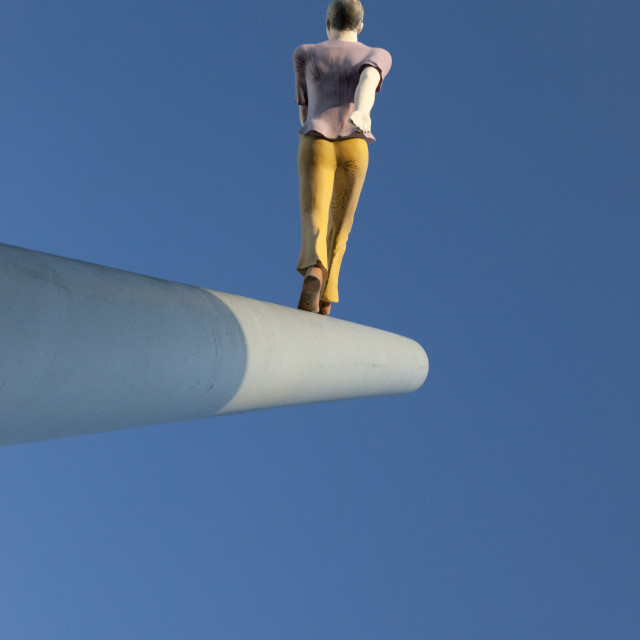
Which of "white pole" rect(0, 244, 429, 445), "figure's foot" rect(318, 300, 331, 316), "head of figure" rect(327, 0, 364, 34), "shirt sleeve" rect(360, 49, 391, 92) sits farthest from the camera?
"figure's foot" rect(318, 300, 331, 316)

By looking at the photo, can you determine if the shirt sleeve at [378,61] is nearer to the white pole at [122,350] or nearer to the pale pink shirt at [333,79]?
the pale pink shirt at [333,79]

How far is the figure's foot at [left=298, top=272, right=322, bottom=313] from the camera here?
3053 millimetres

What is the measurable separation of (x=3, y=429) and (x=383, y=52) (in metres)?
2.32

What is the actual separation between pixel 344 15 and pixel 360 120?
58 cm

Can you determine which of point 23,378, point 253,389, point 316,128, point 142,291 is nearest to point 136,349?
point 142,291

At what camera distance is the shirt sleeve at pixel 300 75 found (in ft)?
10.2

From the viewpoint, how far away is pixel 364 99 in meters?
2.86

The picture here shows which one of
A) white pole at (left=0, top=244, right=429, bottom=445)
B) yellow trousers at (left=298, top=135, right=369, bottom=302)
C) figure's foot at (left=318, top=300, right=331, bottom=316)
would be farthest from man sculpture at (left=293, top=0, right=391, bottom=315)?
white pole at (left=0, top=244, right=429, bottom=445)

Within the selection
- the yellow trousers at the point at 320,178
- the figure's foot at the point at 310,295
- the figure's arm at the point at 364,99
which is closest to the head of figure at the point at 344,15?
the figure's arm at the point at 364,99

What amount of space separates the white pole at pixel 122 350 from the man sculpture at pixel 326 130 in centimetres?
84

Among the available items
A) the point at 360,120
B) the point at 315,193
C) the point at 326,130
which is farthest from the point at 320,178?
the point at 360,120

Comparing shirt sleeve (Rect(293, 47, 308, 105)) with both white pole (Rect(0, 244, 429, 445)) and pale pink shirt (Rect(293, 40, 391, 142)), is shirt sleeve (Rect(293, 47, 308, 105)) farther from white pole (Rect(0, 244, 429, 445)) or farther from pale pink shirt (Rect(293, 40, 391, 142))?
white pole (Rect(0, 244, 429, 445))

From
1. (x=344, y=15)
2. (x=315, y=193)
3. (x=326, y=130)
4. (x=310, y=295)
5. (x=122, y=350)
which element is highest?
(x=344, y=15)

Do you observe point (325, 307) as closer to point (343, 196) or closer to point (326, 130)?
point (343, 196)
